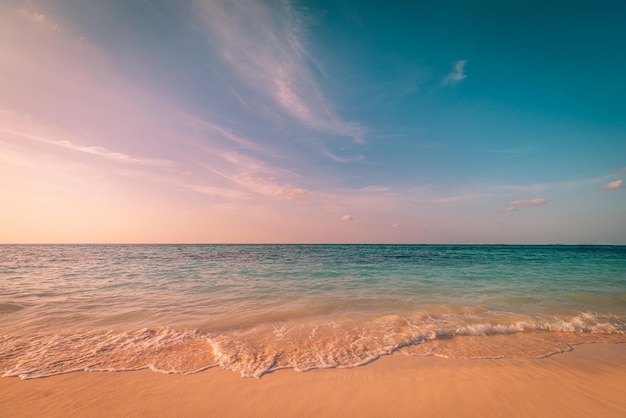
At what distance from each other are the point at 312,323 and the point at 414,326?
2819mm

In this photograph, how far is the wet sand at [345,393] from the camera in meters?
3.49

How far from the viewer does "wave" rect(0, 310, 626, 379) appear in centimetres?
476

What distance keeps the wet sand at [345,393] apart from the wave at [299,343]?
358mm

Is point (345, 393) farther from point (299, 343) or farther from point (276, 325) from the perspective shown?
point (276, 325)

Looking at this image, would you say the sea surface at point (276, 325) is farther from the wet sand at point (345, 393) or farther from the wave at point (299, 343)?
the wet sand at point (345, 393)

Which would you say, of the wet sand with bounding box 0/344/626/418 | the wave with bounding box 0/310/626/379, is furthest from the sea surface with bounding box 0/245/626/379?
the wet sand with bounding box 0/344/626/418

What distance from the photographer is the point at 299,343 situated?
5.83 metres

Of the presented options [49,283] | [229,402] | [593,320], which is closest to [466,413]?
[229,402]

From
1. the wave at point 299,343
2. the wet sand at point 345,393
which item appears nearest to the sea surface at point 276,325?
the wave at point 299,343

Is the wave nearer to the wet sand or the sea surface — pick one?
the sea surface

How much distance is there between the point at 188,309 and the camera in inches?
331

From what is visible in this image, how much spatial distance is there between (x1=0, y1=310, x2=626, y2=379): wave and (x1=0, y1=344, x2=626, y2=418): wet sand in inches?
14.1

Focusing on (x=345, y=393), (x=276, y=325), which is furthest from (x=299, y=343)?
(x=345, y=393)

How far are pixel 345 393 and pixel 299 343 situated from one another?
2109mm
